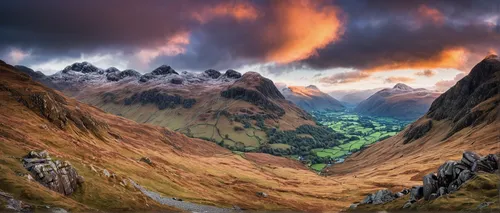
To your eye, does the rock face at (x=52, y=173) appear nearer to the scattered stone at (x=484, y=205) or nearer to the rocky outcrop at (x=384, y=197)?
the rocky outcrop at (x=384, y=197)

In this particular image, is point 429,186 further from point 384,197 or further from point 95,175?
point 95,175

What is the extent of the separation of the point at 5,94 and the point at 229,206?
372ft

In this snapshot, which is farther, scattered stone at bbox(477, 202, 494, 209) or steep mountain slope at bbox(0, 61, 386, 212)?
steep mountain slope at bbox(0, 61, 386, 212)

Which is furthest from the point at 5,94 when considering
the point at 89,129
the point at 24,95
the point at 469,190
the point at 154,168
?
the point at 469,190

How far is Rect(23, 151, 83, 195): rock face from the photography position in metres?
68.8

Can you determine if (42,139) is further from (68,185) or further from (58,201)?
(58,201)

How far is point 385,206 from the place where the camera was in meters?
85.5

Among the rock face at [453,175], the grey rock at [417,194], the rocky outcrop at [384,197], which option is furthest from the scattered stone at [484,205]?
the rocky outcrop at [384,197]

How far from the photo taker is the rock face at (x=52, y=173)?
68750 mm

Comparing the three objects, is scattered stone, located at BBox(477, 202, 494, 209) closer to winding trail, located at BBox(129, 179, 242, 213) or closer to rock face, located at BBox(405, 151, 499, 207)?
rock face, located at BBox(405, 151, 499, 207)

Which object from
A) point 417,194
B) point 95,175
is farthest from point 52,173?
point 417,194

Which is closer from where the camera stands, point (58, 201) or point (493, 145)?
point (58, 201)

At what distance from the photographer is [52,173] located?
70.2 meters

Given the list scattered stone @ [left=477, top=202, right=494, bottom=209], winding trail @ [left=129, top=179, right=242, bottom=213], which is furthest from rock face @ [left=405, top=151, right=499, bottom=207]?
winding trail @ [left=129, top=179, right=242, bottom=213]
